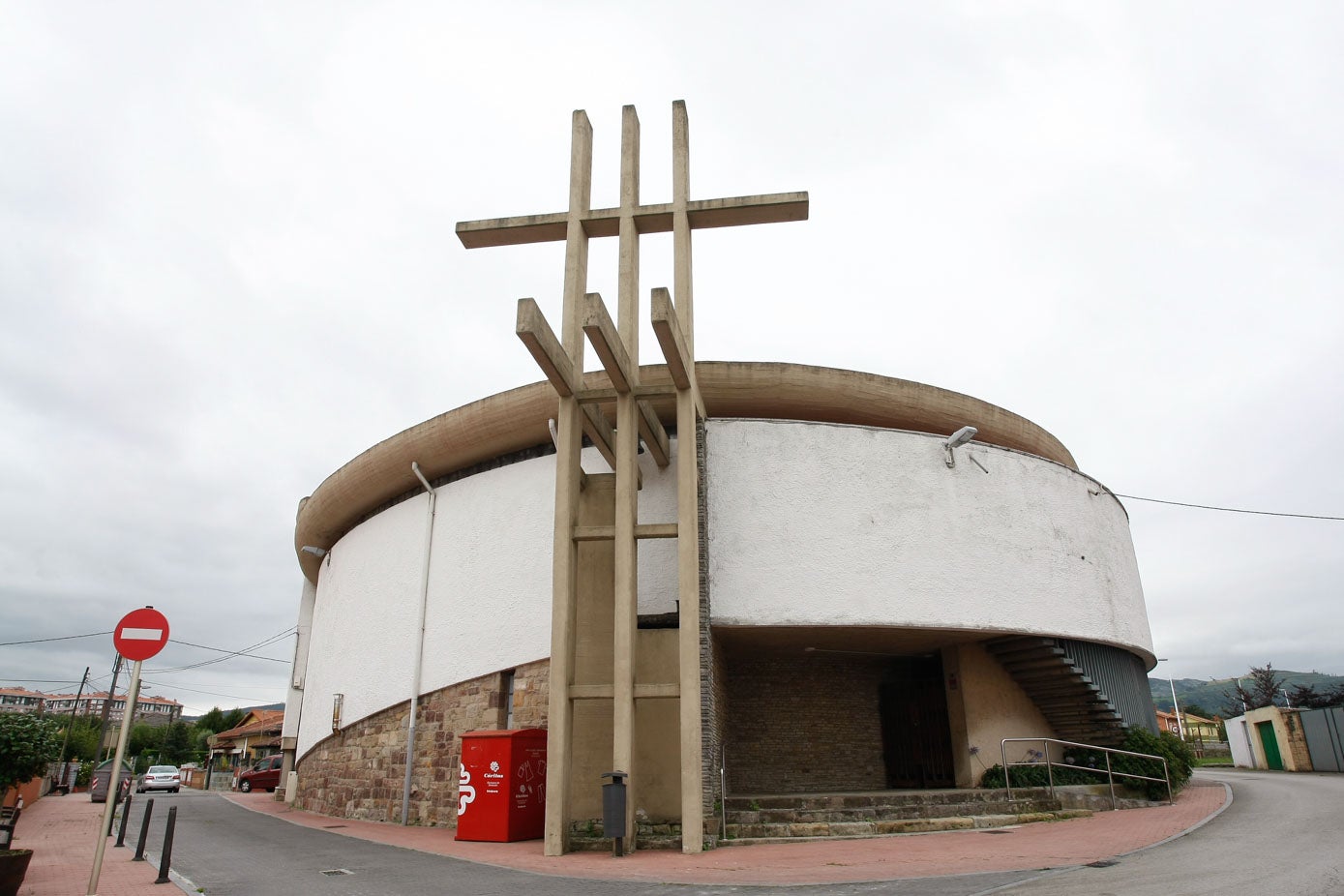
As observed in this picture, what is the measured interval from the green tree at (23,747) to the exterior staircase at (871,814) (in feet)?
25.0

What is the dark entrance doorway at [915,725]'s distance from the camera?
16375mm

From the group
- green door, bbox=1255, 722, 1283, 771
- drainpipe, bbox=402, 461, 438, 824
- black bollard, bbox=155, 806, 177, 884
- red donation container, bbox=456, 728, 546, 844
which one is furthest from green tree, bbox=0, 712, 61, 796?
green door, bbox=1255, 722, 1283, 771

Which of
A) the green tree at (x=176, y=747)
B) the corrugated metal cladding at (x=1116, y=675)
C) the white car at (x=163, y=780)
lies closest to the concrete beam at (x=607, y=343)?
the corrugated metal cladding at (x=1116, y=675)

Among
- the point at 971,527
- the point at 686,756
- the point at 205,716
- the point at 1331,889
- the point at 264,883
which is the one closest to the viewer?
the point at 1331,889

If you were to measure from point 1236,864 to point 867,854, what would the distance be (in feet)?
11.7

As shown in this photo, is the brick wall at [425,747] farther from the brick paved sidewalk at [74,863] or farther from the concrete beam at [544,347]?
the concrete beam at [544,347]

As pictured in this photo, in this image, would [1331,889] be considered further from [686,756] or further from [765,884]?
[686,756]

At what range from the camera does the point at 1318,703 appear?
34344 mm

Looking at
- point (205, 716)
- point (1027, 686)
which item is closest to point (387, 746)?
point (1027, 686)

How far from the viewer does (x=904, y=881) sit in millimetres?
7816

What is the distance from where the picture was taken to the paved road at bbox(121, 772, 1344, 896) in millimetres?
7211

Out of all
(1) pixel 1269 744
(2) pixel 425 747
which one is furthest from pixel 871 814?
(1) pixel 1269 744

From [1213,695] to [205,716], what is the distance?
20331 cm

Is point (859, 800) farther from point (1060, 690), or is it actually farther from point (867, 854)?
point (1060, 690)
